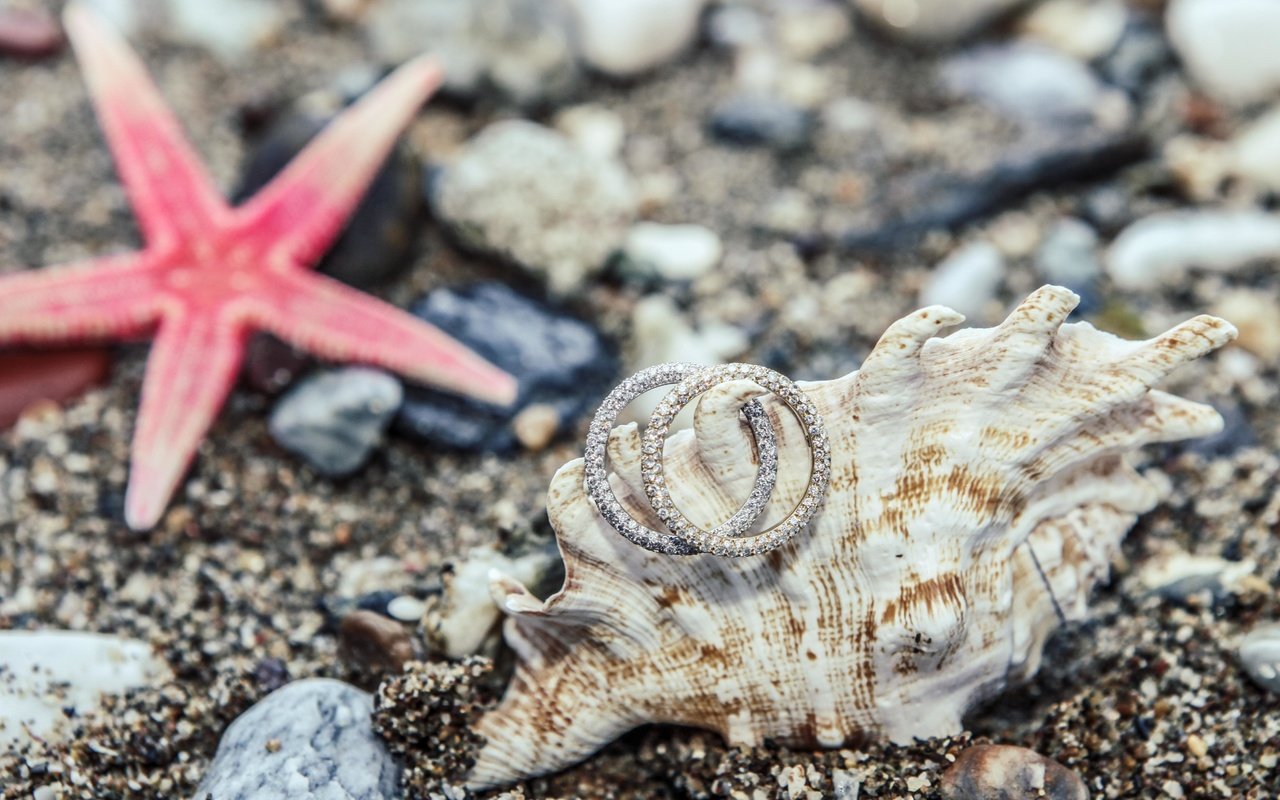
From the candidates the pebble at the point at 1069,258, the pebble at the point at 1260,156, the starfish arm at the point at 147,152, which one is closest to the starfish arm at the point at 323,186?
the starfish arm at the point at 147,152

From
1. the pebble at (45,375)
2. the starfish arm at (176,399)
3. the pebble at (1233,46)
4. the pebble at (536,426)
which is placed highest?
the pebble at (1233,46)

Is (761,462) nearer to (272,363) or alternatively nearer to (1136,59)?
(272,363)

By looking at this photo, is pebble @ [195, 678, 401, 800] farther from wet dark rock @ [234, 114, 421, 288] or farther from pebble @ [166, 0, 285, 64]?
pebble @ [166, 0, 285, 64]

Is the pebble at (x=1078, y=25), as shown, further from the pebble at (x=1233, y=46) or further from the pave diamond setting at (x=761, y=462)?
the pave diamond setting at (x=761, y=462)

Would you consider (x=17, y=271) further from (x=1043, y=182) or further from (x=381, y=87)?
(x=1043, y=182)

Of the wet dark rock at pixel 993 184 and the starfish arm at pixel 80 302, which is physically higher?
the wet dark rock at pixel 993 184

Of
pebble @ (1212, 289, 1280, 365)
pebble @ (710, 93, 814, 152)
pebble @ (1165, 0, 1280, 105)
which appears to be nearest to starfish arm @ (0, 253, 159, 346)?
pebble @ (710, 93, 814, 152)
